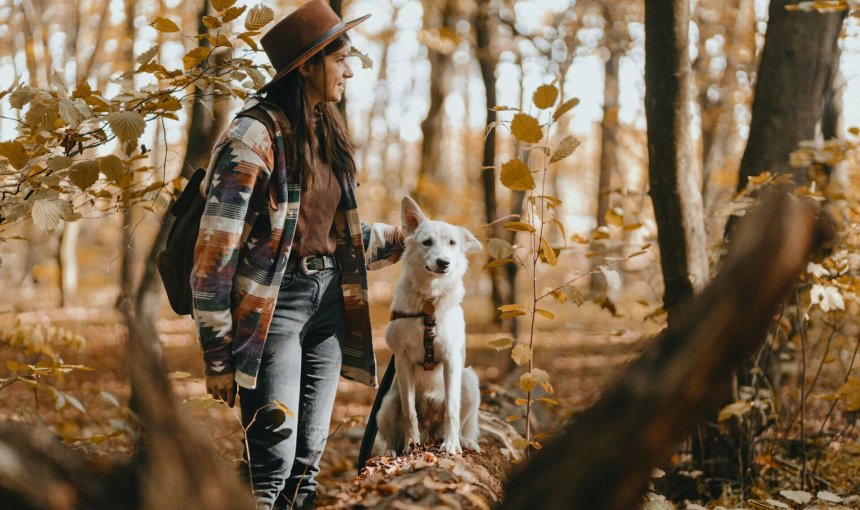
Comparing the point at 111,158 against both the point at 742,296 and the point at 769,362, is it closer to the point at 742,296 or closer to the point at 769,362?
the point at 742,296

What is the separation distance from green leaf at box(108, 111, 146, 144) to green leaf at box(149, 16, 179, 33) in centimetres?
43

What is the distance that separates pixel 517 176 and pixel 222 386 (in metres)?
1.57

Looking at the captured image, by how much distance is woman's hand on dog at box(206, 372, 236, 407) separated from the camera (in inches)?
107

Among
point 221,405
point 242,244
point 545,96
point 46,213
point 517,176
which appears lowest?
point 221,405

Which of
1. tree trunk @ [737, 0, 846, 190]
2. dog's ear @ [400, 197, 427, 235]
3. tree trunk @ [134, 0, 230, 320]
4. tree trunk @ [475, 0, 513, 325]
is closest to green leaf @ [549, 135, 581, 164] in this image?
dog's ear @ [400, 197, 427, 235]

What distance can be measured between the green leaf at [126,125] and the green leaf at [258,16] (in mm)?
659

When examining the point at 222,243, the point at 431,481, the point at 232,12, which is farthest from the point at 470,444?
the point at 232,12

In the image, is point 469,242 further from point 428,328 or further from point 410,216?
point 428,328

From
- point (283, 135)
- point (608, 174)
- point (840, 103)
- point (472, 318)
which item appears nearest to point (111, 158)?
point (283, 135)

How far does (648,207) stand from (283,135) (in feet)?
10.4

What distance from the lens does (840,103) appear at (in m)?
6.86

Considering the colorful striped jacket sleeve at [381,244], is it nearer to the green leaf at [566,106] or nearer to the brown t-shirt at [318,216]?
the brown t-shirt at [318,216]

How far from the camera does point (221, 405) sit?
3334mm

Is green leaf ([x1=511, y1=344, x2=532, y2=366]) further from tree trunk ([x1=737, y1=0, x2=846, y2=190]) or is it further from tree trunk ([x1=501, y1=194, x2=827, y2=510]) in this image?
tree trunk ([x1=737, y1=0, x2=846, y2=190])
